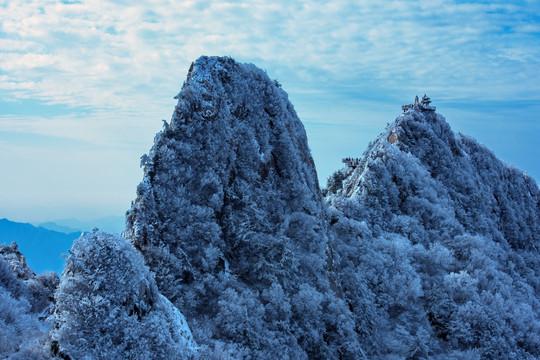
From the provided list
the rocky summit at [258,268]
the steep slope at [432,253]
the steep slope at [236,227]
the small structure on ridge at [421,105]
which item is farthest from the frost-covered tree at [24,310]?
the small structure on ridge at [421,105]

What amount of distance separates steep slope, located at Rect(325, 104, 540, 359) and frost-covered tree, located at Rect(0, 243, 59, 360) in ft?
Answer: 38.2

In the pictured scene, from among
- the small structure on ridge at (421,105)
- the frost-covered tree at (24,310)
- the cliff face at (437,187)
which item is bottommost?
the frost-covered tree at (24,310)

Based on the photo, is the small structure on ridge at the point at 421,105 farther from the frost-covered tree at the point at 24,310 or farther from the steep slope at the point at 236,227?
the frost-covered tree at the point at 24,310

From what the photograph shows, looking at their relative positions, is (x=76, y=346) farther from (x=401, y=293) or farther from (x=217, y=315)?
(x=401, y=293)

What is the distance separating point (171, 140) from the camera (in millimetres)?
13180

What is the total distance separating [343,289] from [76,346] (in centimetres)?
1188

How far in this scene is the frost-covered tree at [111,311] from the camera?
25.4 ft

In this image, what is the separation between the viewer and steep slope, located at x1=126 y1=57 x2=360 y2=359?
11.2 m

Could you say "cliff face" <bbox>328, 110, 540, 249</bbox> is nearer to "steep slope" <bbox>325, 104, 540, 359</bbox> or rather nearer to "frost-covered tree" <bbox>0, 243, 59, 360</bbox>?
"steep slope" <bbox>325, 104, 540, 359</bbox>

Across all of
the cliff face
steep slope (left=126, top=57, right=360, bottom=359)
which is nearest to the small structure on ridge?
the cliff face

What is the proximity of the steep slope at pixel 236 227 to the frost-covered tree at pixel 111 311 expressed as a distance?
167 cm

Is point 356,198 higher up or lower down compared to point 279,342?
higher up

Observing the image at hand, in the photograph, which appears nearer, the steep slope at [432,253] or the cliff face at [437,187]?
the steep slope at [432,253]

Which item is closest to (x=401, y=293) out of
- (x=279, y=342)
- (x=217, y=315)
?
(x=279, y=342)
